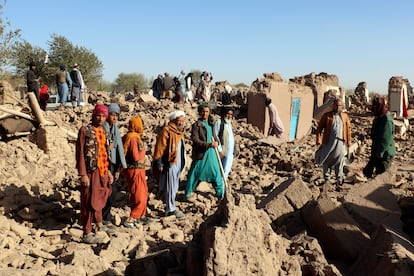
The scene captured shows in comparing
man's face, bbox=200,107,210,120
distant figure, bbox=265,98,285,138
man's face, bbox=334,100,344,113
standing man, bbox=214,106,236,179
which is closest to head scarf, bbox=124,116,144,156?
man's face, bbox=200,107,210,120

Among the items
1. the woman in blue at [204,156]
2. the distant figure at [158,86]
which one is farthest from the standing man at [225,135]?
the distant figure at [158,86]

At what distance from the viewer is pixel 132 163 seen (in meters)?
5.14

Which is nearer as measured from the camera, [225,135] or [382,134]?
[382,134]

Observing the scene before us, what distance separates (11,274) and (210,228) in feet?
5.08

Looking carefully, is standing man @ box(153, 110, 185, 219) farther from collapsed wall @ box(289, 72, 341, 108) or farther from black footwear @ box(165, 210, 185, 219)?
collapsed wall @ box(289, 72, 341, 108)

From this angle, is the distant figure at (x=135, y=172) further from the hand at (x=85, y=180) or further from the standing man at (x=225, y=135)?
the standing man at (x=225, y=135)

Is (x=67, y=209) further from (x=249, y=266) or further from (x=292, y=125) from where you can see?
(x=292, y=125)

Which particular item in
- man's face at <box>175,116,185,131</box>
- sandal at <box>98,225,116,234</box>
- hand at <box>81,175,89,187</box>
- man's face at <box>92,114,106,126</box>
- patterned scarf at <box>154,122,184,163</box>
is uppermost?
man's face at <box>92,114,106,126</box>

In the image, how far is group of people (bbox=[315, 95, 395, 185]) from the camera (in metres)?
5.88

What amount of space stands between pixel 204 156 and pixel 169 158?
82 cm

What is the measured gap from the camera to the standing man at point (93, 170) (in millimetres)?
4445

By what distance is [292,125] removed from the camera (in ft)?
44.6

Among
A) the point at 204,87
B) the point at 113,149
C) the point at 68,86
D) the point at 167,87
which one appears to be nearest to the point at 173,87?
the point at 167,87

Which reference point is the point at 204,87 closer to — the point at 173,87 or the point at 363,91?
the point at 173,87
